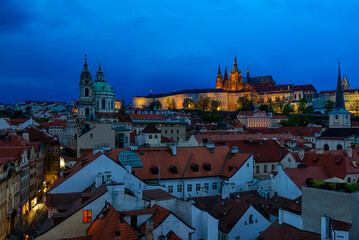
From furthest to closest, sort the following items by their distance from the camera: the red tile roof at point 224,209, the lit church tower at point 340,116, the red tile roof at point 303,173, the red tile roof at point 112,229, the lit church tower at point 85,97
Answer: the lit church tower at point 340,116
the lit church tower at point 85,97
the red tile roof at point 303,173
the red tile roof at point 224,209
the red tile roof at point 112,229

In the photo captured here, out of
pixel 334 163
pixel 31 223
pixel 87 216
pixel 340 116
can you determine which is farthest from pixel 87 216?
pixel 340 116

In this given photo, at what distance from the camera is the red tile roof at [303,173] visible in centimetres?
3459

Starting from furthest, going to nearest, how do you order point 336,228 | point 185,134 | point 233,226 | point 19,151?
point 185,134 < point 19,151 < point 233,226 < point 336,228

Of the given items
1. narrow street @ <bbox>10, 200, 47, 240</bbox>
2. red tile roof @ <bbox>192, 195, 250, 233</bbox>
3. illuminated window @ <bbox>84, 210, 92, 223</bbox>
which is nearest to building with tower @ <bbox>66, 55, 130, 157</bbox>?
narrow street @ <bbox>10, 200, 47, 240</bbox>

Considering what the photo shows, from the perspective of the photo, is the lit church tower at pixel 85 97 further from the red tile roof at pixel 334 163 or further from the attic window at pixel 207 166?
the red tile roof at pixel 334 163

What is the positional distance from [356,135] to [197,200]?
4802 cm

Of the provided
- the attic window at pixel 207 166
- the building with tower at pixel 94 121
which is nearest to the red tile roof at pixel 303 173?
the attic window at pixel 207 166

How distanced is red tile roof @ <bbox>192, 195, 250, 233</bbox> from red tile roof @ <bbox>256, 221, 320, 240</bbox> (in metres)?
4.73

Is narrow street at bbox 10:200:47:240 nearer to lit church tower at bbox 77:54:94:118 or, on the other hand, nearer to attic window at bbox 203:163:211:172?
attic window at bbox 203:163:211:172

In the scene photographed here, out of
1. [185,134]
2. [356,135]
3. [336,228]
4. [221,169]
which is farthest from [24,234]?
[185,134]

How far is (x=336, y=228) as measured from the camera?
18.0 m

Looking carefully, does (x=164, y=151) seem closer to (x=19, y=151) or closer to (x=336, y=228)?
(x=19, y=151)

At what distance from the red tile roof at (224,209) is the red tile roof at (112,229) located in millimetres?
9776

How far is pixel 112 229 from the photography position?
1900 centimetres
